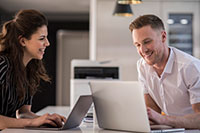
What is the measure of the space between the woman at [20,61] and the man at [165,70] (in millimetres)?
642

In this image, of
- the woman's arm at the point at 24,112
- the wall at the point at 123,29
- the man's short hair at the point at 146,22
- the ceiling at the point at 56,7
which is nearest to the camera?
the man's short hair at the point at 146,22

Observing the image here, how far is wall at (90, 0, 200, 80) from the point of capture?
19.2 feet

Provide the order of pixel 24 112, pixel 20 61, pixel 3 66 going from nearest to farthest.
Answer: pixel 3 66
pixel 20 61
pixel 24 112

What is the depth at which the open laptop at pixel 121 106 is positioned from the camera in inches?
69.5

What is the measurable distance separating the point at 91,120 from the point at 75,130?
441mm

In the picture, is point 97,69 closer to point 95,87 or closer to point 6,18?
point 95,87

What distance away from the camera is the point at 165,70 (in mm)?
2324

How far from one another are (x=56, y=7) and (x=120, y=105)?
6.55 meters

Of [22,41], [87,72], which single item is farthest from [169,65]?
[87,72]

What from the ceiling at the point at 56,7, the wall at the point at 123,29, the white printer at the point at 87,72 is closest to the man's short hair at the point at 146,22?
the white printer at the point at 87,72

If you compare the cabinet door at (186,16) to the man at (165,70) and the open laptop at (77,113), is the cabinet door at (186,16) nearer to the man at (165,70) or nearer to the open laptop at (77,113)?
the man at (165,70)

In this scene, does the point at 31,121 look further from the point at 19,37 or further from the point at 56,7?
the point at 56,7

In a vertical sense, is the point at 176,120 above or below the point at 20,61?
below

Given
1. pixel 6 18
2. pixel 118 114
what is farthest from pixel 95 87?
pixel 6 18
